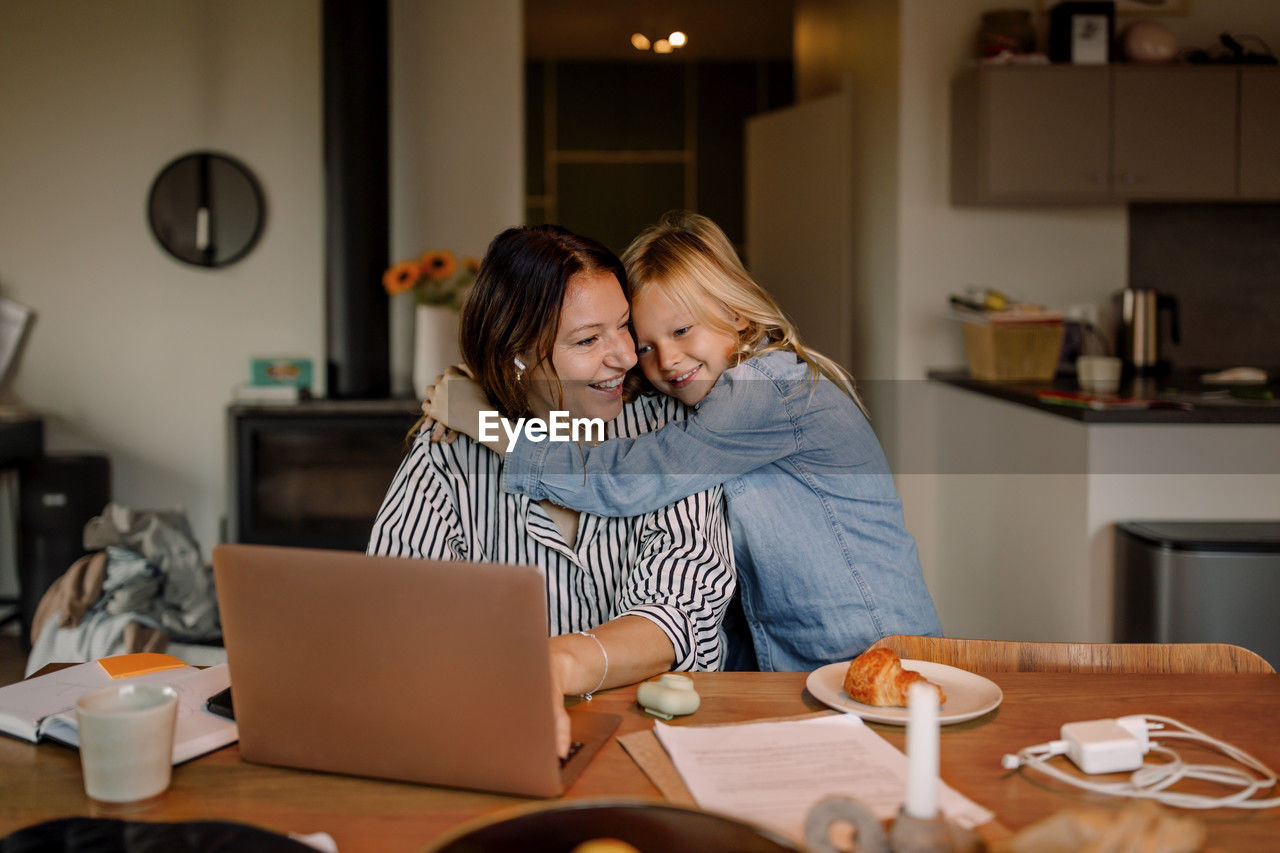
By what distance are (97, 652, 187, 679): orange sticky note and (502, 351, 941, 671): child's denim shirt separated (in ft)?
1.61

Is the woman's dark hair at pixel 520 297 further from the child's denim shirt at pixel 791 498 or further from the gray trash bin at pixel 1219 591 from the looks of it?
the gray trash bin at pixel 1219 591

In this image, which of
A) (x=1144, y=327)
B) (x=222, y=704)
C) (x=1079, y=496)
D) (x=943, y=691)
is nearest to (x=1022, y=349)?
(x=1144, y=327)

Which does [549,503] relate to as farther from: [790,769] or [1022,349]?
[1022,349]

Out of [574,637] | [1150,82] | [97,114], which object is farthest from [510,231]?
[97,114]

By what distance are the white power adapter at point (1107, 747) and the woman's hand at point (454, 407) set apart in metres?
0.85

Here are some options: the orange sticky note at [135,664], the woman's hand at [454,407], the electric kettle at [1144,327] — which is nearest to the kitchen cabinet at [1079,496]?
the electric kettle at [1144,327]

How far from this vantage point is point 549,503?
156cm

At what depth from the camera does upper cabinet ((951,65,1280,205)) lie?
12.0ft

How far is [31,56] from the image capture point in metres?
4.05

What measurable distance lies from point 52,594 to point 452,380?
6.19ft

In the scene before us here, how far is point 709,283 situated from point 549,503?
0.44 m

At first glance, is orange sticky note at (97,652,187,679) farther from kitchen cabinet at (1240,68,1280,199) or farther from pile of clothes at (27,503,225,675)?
kitchen cabinet at (1240,68,1280,199)

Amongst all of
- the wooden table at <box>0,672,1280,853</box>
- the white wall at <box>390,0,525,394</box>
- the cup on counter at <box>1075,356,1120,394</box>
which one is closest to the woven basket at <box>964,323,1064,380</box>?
the cup on counter at <box>1075,356,1120,394</box>

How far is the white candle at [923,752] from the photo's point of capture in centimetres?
64
